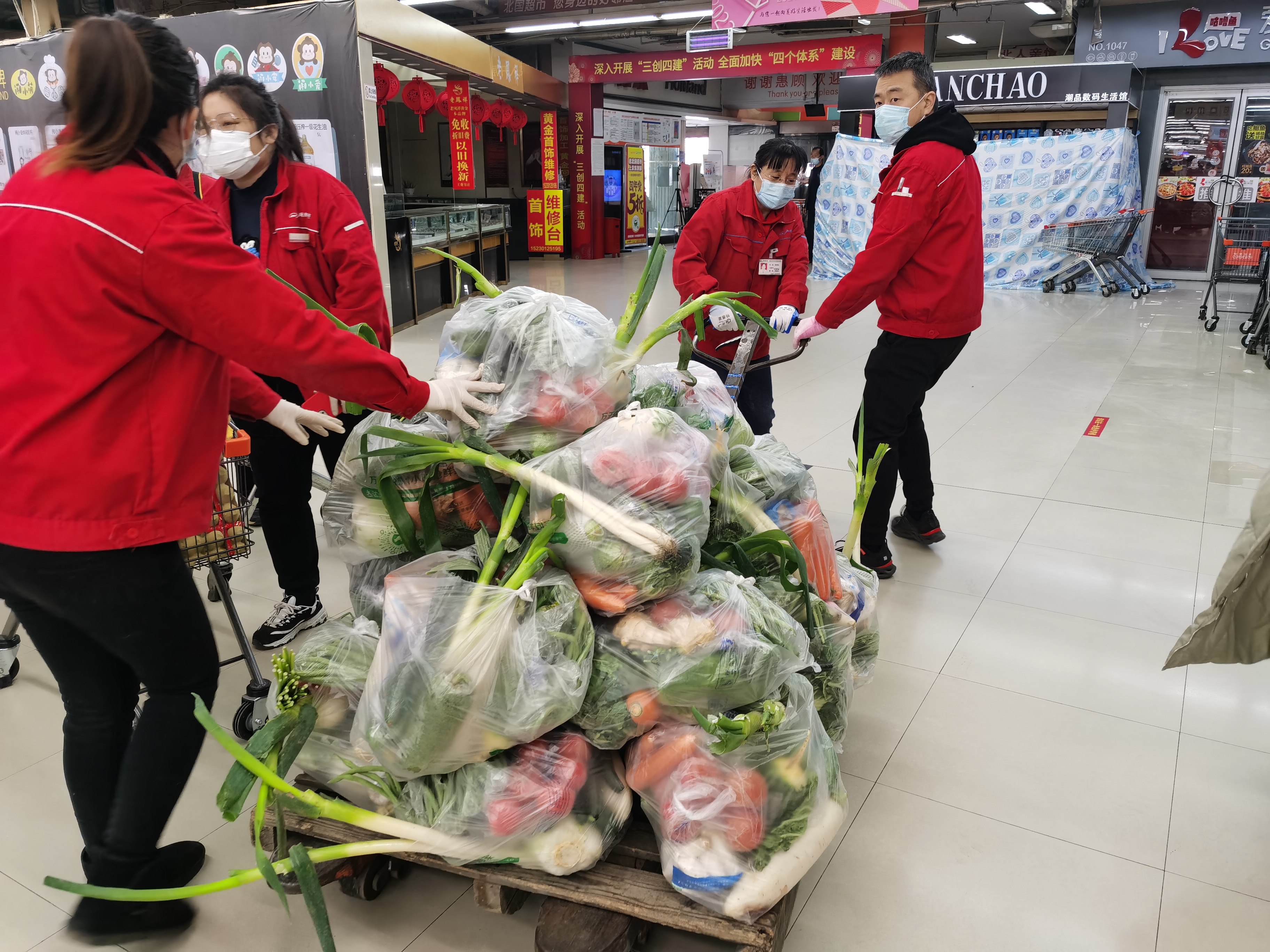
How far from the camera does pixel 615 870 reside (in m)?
1.45

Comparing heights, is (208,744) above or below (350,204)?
below

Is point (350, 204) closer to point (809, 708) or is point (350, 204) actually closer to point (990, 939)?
point (809, 708)

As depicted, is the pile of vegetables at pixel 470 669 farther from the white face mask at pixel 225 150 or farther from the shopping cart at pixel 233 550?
the white face mask at pixel 225 150

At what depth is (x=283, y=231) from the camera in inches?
92.1

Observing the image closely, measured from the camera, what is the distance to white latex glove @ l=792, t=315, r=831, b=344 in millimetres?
2814

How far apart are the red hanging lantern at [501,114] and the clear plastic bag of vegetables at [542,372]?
10937mm

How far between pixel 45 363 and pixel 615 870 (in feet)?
3.76

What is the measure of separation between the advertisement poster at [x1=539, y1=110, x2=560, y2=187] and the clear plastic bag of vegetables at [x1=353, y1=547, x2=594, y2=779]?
43.7 ft

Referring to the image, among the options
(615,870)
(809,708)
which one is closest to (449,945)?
(615,870)

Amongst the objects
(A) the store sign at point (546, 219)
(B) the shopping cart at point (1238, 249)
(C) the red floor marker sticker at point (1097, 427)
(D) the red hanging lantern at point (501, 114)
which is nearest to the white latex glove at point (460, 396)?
(C) the red floor marker sticker at point (1097, 427)

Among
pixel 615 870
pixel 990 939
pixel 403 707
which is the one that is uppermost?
pixel 403 707

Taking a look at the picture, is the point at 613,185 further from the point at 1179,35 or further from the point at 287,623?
the point at 287,623

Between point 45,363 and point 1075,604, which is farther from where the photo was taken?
point 1075,604

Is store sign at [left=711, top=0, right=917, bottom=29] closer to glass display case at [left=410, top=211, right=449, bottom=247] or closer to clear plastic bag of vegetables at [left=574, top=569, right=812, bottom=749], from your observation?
glass display case at [left=410, top=211, right=449, bottom=247]
